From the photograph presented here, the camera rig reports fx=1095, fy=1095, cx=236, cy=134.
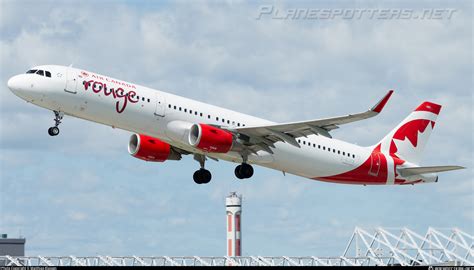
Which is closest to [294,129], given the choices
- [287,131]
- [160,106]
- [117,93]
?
[287,131]

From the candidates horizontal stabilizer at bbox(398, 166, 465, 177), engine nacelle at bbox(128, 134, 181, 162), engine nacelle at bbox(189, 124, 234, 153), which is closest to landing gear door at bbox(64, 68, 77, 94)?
engine nacelle at bbox(189, 124, 234, 153)

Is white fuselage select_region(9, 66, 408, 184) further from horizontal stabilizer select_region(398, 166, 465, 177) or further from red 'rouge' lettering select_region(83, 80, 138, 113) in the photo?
horizontal stabilizer select_region(398, 166, 465, 177)

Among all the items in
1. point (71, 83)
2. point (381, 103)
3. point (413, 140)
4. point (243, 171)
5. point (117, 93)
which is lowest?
point (243, 171)

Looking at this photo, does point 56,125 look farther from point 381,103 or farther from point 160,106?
point 381,103

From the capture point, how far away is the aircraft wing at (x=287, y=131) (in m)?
60.3

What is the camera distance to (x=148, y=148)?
65625mm

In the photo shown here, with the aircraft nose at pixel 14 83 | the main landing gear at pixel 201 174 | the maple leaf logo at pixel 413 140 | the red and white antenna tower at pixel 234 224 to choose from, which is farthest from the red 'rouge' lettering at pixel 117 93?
the red and white antenna tower at pixel 234 224

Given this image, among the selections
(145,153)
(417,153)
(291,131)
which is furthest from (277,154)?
(417,153)

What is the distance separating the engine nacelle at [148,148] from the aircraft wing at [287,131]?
571cm

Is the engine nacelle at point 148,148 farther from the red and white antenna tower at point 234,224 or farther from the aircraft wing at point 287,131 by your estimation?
Result: the red and white antenna tower at point 234,224

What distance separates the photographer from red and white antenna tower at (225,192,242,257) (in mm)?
125562

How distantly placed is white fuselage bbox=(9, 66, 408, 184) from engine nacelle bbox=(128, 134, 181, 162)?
2.30 metres

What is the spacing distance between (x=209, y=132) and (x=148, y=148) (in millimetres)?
6166

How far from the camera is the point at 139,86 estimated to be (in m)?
61.0
